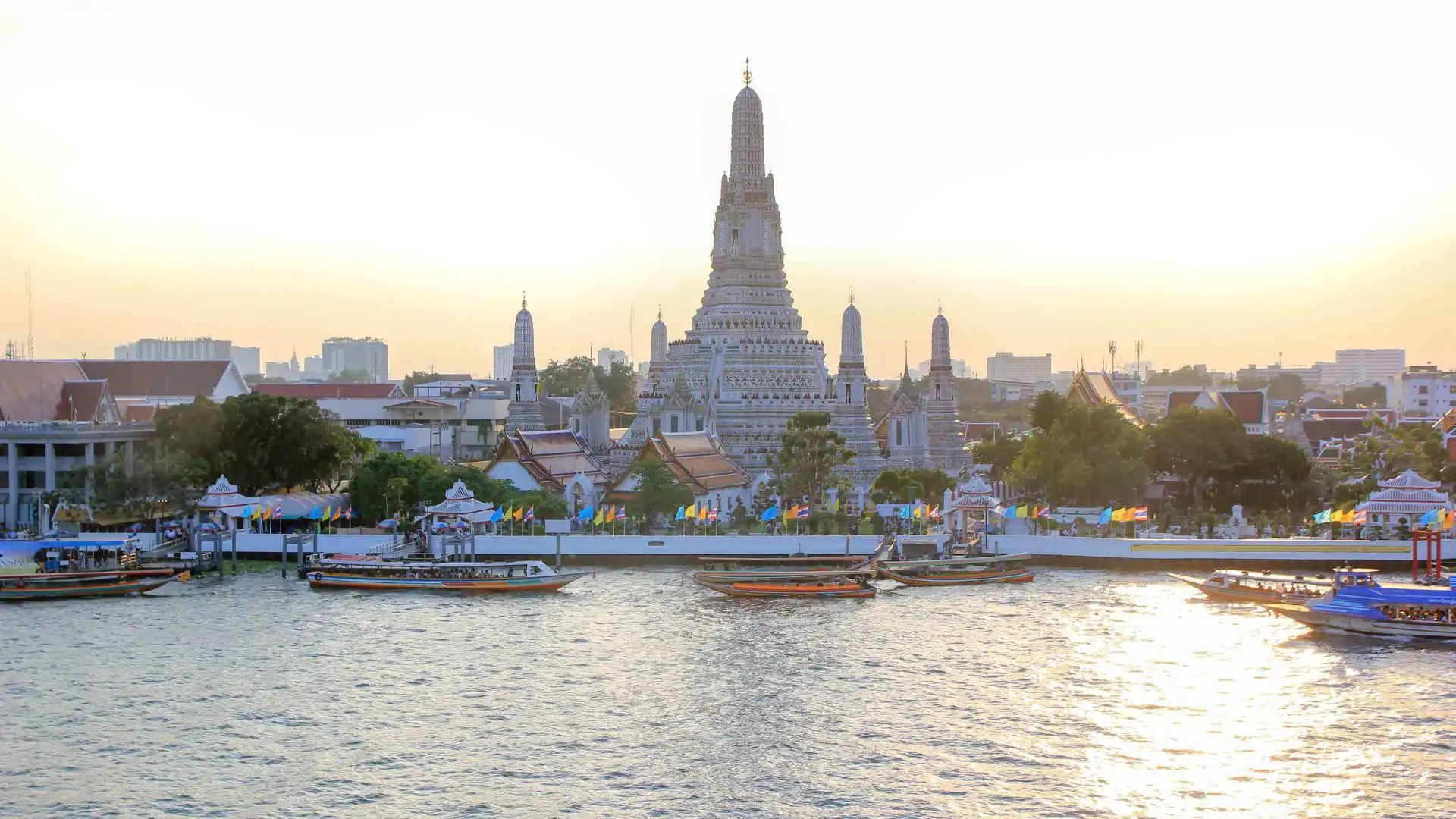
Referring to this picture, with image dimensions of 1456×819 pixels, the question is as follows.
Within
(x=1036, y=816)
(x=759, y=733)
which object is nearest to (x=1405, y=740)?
(x=1036, y=816)

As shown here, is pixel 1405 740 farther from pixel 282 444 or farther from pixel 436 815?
pixel 282 444

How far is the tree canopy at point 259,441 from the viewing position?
6297 centimetres

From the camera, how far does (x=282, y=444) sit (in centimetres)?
6344

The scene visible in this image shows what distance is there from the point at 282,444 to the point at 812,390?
1111 inches

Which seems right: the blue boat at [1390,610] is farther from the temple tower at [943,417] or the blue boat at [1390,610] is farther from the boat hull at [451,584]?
the temple tower at [943,417]

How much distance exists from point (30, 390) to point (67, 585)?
24.5 metres


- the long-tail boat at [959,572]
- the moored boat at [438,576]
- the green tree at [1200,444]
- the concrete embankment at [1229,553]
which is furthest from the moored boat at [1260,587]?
the moored boat at [438,576]

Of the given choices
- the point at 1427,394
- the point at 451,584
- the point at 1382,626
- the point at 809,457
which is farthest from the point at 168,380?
the point at 1427,394

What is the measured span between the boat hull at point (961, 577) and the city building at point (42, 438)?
32.2 metres

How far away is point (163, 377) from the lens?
91.0 metres

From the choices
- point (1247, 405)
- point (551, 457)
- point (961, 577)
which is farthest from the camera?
point (1247, 405)

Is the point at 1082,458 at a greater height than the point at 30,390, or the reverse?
the point at 30,390

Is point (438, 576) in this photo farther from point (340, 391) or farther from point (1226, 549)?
point (340, 391)

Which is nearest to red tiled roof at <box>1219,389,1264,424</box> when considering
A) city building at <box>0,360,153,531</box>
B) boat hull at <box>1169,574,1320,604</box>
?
boat hull at <box>1169,574,1320,604</box>
